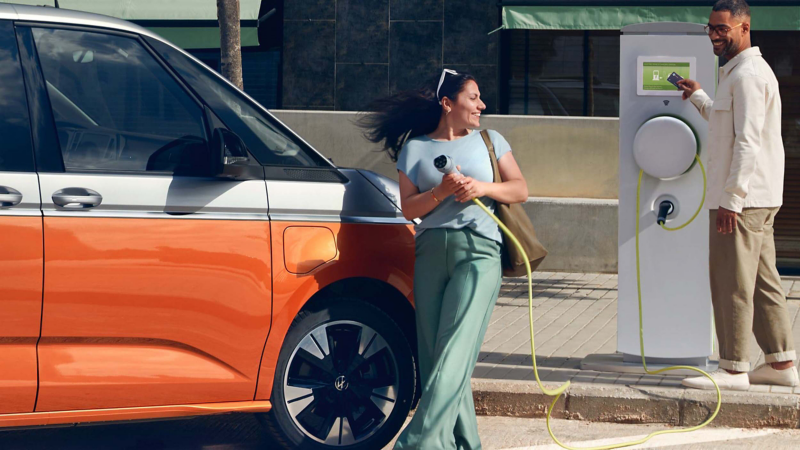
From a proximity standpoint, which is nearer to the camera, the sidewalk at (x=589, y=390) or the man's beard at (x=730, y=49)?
the sidewalk at (x=589, y=390)

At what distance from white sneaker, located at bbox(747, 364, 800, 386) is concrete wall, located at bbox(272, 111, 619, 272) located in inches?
179

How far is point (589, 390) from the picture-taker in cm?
556

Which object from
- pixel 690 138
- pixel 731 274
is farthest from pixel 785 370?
pixel 690 138

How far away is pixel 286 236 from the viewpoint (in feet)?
14.9

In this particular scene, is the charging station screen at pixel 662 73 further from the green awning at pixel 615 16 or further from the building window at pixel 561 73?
the building window at pixel 561 73

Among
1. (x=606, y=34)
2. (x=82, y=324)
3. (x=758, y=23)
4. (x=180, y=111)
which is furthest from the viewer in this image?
(x=606, y=34)

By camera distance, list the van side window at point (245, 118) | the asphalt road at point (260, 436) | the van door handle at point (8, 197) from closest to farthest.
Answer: the van door handle at point (8, 197) < the van side window at point (245, 118) < the asphalt road at point (260, 436)

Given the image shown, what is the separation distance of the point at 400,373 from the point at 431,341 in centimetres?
33

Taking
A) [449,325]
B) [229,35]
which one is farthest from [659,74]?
[229,35]

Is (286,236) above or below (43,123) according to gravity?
below

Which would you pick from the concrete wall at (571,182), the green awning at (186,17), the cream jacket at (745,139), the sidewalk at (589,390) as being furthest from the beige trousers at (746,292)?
the green awning at (186,17)

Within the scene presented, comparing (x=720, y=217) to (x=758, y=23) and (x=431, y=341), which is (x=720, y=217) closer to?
(x=431, y=341)

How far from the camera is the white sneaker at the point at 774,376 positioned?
5668 millimetres

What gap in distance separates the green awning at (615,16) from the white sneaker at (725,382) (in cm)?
533
